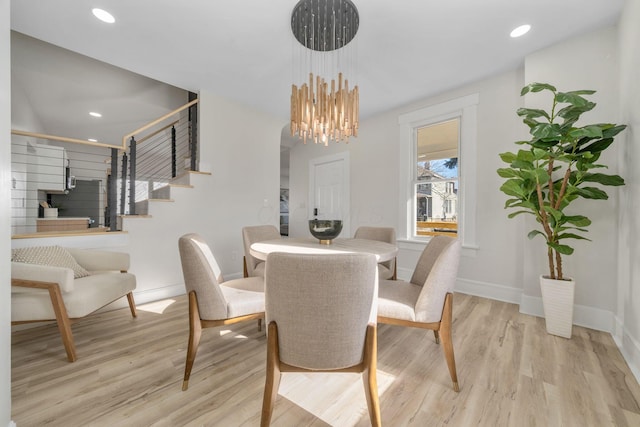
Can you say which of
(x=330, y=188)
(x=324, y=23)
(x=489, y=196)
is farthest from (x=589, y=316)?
(x=330, y=188)

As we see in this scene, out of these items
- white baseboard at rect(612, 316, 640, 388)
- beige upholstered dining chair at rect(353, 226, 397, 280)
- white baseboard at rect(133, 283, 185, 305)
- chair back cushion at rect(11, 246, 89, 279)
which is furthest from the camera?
white baseboard at rect(133, 283, 185, 305)

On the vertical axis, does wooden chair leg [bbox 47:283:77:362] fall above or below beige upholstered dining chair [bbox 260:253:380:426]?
below

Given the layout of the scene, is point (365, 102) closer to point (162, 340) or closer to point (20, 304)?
point (162, 340)

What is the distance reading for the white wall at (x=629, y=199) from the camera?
66.5 inches

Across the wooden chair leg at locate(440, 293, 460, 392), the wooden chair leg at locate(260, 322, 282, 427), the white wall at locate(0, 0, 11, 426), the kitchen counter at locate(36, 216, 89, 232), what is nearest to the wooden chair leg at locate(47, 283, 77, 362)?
the white wall at locate(0, 0, 11, 426)

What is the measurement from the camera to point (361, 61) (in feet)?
8.80

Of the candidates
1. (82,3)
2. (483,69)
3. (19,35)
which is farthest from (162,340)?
(483,69)

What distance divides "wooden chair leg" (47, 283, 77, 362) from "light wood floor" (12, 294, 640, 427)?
10 cm

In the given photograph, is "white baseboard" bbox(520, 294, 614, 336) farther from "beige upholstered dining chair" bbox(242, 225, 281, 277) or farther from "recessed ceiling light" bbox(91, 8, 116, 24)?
"recessed ceiling light" bbox(91, 8, 116, 24)

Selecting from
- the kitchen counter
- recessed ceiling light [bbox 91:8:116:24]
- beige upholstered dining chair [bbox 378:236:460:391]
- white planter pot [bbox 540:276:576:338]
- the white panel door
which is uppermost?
recessed ceiling light [bbox 91:8:116:24]

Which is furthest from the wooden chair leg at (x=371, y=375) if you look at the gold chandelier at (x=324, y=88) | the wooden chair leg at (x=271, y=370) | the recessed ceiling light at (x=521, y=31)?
the recessed ceiling light at (x=521, y=31)

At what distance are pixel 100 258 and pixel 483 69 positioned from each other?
440 centimetres

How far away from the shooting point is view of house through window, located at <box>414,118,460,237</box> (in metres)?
3.44

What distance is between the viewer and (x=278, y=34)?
7.48 feet
